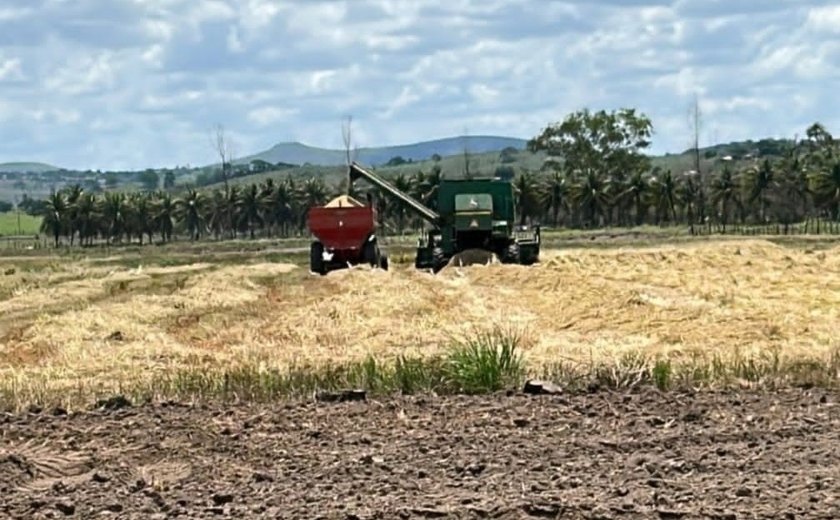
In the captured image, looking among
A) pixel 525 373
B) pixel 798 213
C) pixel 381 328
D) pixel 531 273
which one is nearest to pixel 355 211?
pixel 531 273

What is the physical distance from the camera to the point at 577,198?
96250 mm

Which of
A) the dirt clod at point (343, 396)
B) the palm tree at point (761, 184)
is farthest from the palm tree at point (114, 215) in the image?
the dirt clod at point (343, 396)

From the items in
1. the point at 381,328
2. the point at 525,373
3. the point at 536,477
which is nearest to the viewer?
the point at 536,477

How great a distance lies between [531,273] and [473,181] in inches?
252

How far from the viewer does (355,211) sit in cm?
3472

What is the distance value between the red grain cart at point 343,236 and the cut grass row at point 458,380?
22502 millimetres

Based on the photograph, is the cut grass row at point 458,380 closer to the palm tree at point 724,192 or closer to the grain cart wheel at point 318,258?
the grain cart wheel at point 318,258

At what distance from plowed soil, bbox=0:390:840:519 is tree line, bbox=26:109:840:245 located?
68184 mm

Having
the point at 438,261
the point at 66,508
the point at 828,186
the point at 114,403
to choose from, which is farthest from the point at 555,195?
the point at 66,508

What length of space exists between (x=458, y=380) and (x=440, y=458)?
2.97m

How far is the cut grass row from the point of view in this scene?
11.0 meters

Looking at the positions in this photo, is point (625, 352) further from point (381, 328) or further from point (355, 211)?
point (355, 211)

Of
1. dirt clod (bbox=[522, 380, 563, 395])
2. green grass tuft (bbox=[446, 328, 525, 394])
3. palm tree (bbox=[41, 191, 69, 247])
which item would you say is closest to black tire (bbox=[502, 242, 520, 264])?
green grass tuft (bbox=[446, 328, 525, 394])

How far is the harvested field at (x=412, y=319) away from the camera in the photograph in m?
15.8
